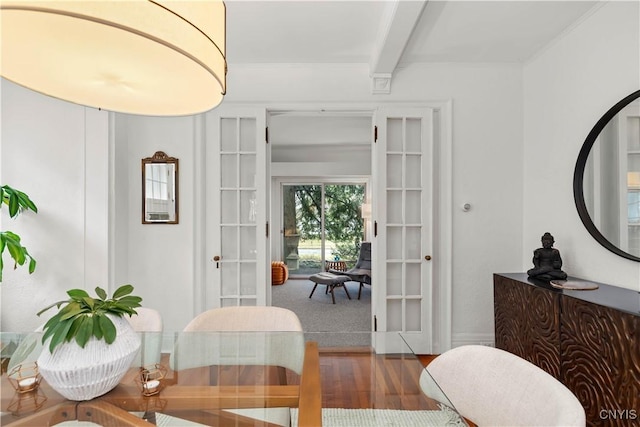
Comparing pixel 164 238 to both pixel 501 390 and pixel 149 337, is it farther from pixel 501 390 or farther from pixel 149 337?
pixel 501 390

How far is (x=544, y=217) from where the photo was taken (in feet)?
8.68

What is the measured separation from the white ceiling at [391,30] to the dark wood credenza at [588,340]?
1.84 m

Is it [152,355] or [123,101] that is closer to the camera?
[123,101]

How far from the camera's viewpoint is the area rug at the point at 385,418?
921mm

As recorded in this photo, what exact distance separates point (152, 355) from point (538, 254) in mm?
2418

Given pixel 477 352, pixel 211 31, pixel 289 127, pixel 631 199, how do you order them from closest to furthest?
pixel 211 31 → pixel 477 352 → pixel 631 199 → pixel 289 127

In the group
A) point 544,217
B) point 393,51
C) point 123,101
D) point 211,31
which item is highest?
point 393,51

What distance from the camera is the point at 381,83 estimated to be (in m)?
2.87

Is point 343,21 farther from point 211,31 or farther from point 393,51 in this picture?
point 211,31

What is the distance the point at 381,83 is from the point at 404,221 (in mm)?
1263

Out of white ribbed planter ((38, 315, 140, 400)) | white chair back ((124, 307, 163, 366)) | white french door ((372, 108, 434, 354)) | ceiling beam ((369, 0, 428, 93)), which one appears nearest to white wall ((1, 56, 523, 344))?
ceiling beam ((369, 0, 428, 93))

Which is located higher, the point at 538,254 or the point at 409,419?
the point at 538,254

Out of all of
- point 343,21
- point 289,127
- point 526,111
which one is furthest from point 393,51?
point 289,127

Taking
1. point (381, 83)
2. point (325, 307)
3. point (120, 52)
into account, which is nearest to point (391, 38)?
point (381, 83)
